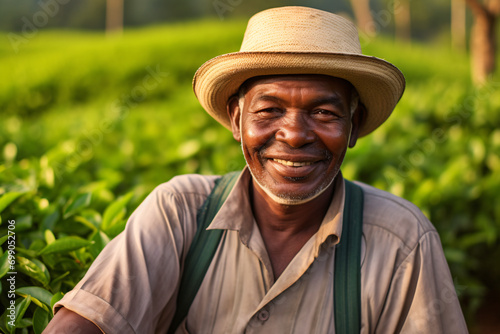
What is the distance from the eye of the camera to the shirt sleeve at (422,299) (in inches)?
69.3

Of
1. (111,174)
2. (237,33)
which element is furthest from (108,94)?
(111,174)

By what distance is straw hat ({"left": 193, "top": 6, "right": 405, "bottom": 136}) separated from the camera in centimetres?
174

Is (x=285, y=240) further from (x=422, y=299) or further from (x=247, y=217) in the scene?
(x=422, y=299)

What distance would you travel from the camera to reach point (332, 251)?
188cm

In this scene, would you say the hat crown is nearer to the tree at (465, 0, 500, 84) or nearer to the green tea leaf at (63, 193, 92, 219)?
the green tea leaf at (63, 193, 92, 219)

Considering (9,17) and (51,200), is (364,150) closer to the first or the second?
(51,200)

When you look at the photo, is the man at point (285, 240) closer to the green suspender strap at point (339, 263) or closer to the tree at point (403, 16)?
the green suspender strap at point (339, 263)

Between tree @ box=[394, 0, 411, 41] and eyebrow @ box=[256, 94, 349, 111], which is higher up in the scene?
tree @ box=[394, 0, 411, 41]

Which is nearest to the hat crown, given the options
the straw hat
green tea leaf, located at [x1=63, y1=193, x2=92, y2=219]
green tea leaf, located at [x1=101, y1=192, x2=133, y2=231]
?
the straw hat

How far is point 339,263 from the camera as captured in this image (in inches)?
72.4

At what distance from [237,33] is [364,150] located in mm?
12944

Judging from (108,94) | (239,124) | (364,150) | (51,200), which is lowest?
(51,200)

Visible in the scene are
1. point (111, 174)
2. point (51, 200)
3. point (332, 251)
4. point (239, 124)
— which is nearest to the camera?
point (332, 251)

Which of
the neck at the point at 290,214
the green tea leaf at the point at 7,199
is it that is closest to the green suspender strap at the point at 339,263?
the neck at the point at 290,214
